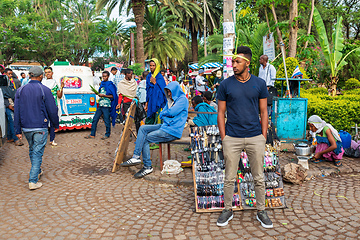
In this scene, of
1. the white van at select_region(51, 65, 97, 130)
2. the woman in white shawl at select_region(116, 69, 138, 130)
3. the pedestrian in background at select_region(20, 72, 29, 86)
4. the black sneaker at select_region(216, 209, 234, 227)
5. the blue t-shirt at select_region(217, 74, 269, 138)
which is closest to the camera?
the blue t-shirt at select_region(217, 74, 269, 138)

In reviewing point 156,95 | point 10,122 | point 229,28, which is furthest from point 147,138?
point 10,122

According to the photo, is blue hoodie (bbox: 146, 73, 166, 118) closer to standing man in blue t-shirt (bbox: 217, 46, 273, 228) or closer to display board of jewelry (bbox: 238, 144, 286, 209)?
display board of jewelry (bbox: 238, 144, 286, 209)

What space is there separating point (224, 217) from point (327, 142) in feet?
9.93

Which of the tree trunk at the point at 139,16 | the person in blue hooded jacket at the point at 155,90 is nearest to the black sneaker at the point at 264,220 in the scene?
the person in blue hooded jacket at the point at 155,90

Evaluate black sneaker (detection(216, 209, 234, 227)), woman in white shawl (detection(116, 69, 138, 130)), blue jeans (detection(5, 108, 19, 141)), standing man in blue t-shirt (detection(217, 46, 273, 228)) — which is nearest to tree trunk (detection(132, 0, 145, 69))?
woman in white shawl (detection(116, 69, 138, 130))

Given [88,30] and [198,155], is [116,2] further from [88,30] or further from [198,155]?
[198,155]

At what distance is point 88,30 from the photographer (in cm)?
3494

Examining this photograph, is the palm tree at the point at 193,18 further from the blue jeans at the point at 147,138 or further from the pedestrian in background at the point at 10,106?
the blue jeans at the point at 147,138

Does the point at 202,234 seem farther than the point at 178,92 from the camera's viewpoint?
No

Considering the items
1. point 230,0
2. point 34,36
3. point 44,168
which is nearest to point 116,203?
point 44,168

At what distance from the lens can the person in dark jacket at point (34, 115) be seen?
480cm

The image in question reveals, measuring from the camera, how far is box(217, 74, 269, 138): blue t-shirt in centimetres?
325

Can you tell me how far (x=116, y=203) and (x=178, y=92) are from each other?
85.0 inches

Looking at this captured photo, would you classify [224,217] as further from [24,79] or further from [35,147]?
[24,79]
